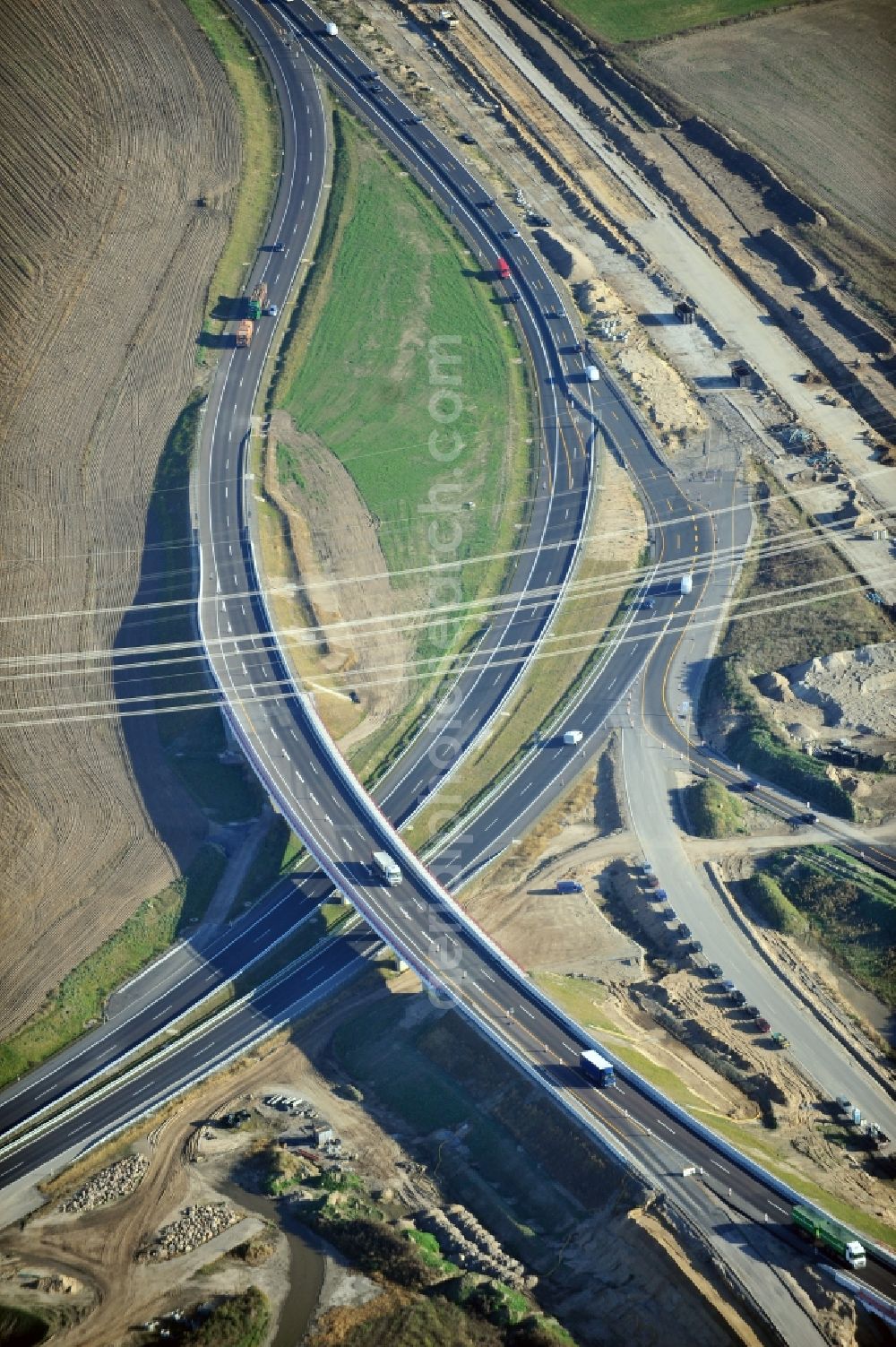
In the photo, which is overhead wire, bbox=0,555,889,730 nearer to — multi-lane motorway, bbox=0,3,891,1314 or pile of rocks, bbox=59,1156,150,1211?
multi-lane motorway, bbox=0,3,891,1314

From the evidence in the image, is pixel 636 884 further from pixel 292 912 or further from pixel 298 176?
pixel 298 176

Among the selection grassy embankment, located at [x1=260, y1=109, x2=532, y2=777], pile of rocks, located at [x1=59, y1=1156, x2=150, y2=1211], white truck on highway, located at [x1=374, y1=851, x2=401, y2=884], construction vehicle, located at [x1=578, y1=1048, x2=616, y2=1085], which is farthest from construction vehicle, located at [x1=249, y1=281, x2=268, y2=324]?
construction vehicle, located at [x1=578, y1=1048, x2=616, y2=1085]

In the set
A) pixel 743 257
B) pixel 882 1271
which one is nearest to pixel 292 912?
pixel 882 1271

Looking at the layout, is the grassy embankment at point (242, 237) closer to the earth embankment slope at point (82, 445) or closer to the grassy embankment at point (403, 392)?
the earth embankment slope at point (82, 445)

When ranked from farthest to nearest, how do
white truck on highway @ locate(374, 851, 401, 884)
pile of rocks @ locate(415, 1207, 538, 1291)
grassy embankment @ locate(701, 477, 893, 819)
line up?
1. grassy embankment @ locate(701, 477, 893, 819)
2. white truck on highway @ locate(374, 851, 401, 884)
3. pile of rocks @ locate(415, 1207, 538, 1291)

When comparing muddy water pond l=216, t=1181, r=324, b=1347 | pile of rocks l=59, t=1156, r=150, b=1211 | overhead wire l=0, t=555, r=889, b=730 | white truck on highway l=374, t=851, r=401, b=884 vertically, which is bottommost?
muddy water pond l=216, t=1181, r=324, b=1347

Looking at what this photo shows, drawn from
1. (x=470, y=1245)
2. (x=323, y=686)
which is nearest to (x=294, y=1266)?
(x=470, y=1245)

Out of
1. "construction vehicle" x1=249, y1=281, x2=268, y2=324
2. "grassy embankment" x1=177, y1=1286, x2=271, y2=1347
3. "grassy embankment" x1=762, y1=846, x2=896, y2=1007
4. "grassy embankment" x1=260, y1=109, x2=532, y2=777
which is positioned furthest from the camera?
"construction vehicle" x1=249, y1=281, x2=268, y2=324
